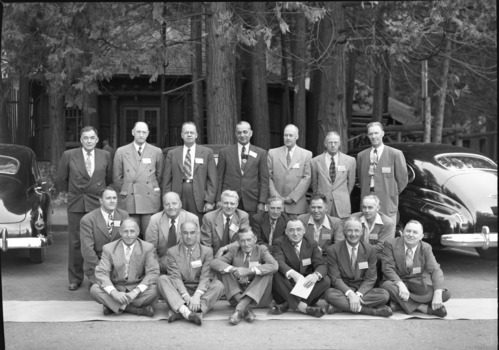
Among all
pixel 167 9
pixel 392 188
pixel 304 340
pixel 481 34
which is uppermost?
pixel 167 9

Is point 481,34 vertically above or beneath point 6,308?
above

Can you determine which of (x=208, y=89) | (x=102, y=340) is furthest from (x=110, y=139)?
(x=102, y=340)

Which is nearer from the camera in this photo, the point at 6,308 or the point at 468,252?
the point at 6,308

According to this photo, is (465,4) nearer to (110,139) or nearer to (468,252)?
(468,252)

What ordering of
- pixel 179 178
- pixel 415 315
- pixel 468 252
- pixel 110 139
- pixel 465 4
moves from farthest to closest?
pixel 110 139 → pixel 465 4 → pixel 468 252 → pixel 179 178 → pixel 415 315

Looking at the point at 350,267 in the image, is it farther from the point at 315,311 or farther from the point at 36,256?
the point at 36,256

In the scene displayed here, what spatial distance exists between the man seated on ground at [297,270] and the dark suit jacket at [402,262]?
2.20 feet

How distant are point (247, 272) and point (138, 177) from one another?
2031 millimetres

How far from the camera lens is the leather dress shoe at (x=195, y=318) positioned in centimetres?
632

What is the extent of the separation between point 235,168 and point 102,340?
3.08 metres

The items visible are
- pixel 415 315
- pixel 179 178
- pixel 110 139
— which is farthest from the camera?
pixel 110 139

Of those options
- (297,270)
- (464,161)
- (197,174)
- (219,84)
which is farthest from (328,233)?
(219,84)

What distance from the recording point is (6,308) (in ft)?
22.5

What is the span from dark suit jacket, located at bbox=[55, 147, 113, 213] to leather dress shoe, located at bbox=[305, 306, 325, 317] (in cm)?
285
